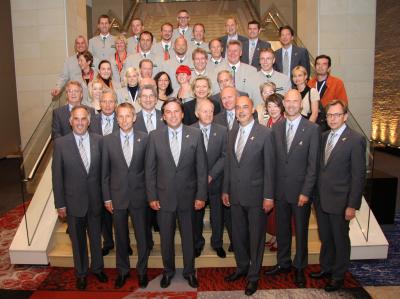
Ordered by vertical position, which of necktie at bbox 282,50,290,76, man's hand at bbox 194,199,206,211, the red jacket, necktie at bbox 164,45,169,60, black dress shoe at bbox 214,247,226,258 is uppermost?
necktie at bbox 164,45,169,60

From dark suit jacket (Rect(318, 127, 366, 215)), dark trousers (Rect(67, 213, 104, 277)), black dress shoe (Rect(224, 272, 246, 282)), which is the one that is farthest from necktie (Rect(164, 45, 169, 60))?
black dress shoe (Rect(224, 272, 246, 282))

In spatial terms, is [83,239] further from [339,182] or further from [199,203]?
[339,182]

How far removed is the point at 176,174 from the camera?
432 cm

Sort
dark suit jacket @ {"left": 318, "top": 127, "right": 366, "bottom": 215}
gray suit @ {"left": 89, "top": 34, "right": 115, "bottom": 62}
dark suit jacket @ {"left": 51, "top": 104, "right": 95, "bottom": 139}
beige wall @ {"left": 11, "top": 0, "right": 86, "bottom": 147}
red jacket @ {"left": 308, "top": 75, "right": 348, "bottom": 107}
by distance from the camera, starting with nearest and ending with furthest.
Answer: dark suit jacket @ {"left": 318, "top": 127, "right": 366, "bottom": 215} < dark suit jacket @ {"left": 51, "top": 104, "right": 95, "bottom": 139} < red jacket @ {"left": 308, "top": 75, "right": 348, "bottom": 107} < gray suit @ {"left": 89, "top": 34, "right": 115, "bottom": 62} < beige wall @ {"left": 11, "top": 0, "right": 86, "bottom": 147}

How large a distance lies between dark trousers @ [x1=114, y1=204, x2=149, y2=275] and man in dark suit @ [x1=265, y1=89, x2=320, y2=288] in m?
1.42

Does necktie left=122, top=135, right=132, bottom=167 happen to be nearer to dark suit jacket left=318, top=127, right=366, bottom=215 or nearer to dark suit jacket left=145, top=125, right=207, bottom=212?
dark suit jacket left=145, top=125, right=207, bottom=212

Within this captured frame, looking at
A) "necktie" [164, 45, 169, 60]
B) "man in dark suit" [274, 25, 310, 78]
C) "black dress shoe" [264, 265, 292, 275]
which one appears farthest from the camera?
"necktie" [164, 45, 169, 60]

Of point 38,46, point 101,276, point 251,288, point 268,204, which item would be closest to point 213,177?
point 268,204

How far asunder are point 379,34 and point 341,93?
690 centimetres

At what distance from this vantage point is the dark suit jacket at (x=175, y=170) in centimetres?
430

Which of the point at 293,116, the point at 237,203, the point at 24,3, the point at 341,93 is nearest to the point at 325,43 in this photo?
the point at 341,93

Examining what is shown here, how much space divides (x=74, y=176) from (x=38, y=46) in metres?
5.88

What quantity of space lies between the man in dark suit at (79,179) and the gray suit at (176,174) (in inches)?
22.5

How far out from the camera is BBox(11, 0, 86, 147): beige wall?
9148 millimetres
